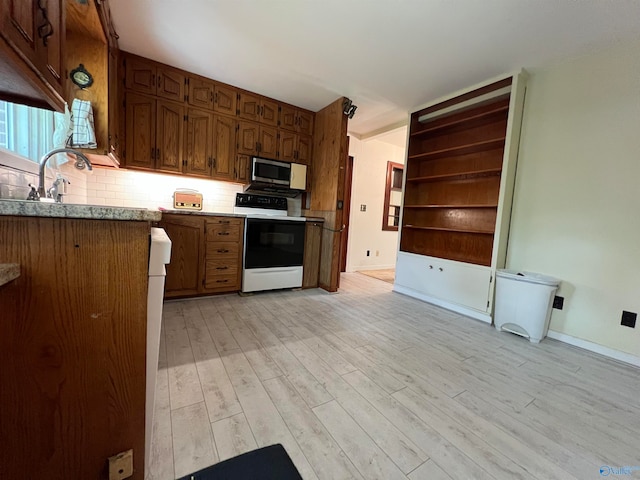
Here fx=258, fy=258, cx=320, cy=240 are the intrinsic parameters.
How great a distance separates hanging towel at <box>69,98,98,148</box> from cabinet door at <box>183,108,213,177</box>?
38.1 inches

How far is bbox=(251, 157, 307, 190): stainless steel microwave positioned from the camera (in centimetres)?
323

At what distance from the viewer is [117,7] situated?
195cm

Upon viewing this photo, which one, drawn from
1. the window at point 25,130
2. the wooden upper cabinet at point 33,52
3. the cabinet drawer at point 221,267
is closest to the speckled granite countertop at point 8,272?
the wooden upper cabinet at point 33,52

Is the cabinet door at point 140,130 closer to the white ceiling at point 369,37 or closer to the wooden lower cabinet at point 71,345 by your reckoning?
the white ceiling at point 369,37

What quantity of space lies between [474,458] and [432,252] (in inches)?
102

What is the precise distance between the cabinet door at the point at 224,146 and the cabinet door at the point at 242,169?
0.06 meters

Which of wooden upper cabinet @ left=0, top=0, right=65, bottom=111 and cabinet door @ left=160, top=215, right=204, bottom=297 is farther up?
wooden upper cabinet @ left=0, top=0, right=65, bottom=111

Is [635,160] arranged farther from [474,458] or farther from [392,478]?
[392,478]

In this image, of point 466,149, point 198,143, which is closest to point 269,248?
point 198,143

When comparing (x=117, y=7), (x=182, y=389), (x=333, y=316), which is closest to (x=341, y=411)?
(x=182, y=389)

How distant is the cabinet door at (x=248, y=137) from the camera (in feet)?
10.4

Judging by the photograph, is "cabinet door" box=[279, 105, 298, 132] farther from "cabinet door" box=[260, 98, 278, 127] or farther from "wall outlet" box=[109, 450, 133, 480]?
"wall outlet" box=[109, 450, 133, 480]

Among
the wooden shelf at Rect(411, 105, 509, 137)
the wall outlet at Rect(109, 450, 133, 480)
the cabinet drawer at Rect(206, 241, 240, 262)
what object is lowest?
the wall outlet at Rect(109, 450, 133, 480)

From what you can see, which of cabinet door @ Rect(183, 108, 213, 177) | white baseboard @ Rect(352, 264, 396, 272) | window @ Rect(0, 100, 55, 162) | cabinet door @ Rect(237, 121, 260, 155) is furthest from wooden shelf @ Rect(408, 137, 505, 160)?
window @ Rect(0, 100, 55, 162)
